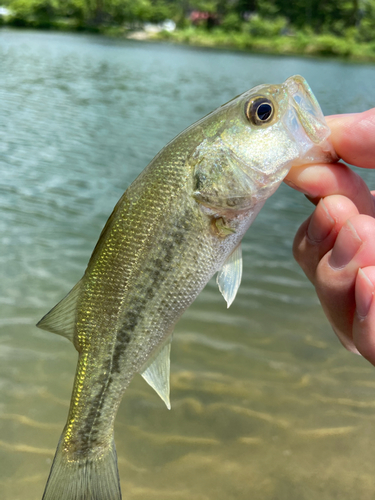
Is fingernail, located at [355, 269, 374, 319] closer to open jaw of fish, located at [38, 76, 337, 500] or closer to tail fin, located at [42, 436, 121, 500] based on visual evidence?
open jaw of fish, located at [38, 76, 337, 500]

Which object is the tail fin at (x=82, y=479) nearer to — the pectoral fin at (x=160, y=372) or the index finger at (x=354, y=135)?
the pectoral fin at (x=160, y=372)

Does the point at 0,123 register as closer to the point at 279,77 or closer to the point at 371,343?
the point at 371,343

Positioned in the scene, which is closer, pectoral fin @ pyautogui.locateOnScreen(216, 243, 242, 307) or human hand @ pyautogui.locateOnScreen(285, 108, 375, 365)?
human hand @ pyautogui.locateOnScreen(285, 108, 375, 365)

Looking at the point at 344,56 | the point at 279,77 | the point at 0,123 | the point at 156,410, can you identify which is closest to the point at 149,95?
the point at 0,123

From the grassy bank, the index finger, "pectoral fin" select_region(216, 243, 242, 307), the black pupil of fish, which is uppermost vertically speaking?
the black pupil of fish

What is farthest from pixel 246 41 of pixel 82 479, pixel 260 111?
pixel 82 479

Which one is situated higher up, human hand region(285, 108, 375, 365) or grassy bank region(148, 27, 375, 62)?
human hand region(285, 108, 375, 365)

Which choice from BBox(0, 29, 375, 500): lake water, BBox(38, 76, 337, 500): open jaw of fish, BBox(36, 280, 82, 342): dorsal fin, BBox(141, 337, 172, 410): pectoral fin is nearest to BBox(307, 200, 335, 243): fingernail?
BBox(38, 76, 337, 500): open jaw of fish

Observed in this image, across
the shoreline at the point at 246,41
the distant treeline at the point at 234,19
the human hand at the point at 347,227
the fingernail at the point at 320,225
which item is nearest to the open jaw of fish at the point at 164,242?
the human hand at the point at 347,227
